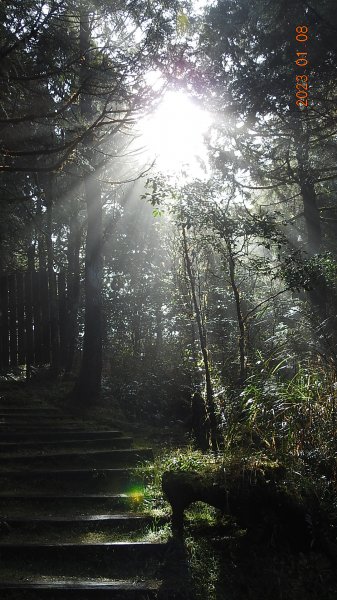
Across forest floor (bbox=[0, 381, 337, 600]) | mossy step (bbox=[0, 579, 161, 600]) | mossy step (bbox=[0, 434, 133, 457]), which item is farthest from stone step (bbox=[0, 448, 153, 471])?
mossy step (bbox=[0, 579, 161, 600])

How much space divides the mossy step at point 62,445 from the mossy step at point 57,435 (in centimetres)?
8

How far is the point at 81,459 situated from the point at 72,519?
1460 mm

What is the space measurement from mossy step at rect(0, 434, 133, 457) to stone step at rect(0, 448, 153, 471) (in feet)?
0.50

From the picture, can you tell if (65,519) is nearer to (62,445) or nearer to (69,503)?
(69,503)

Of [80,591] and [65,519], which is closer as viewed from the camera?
[80,591]

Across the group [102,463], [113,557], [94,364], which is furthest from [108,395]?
[113,557]

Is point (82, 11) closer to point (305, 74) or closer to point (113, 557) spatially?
point (305, 74)

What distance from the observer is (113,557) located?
3662mm

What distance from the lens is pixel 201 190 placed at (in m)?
6.08

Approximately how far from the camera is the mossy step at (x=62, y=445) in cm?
573

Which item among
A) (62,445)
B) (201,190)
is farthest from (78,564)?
(201,190)

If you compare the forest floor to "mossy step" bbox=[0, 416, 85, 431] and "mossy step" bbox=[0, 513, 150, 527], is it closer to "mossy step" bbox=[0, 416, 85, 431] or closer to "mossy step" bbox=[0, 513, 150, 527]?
"mossy step" bbox=[0, 513, 150, 527]

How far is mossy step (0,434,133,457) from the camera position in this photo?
573 cm

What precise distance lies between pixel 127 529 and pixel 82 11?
716 centimetres
